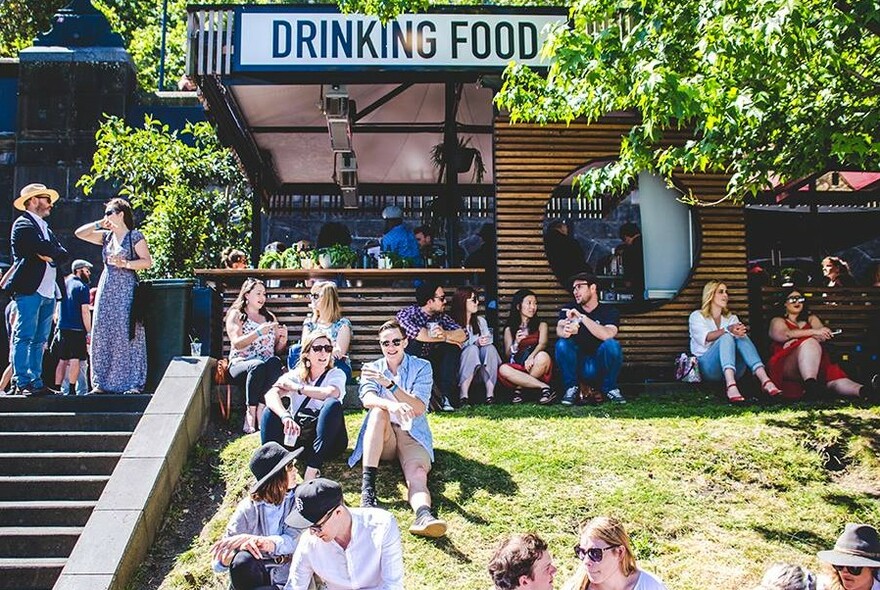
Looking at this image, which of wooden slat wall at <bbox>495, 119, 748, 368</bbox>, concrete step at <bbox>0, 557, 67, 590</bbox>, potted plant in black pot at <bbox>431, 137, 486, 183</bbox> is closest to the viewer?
concrete step at <bbox>0, 557, 67, 590</bbox>

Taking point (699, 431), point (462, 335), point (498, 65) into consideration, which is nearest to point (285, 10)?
point (498, 65)

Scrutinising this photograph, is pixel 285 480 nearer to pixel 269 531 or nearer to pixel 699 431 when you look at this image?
pixel 269 531

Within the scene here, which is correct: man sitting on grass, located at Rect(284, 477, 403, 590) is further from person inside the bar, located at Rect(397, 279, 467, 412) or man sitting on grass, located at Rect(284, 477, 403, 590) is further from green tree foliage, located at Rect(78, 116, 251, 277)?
green tree foliage, located at Rect(78, 116, 251, 277)

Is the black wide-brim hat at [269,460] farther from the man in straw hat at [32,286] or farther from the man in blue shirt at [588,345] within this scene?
the man in blue shirt at [588,345]

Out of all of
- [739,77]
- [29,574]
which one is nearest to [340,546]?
[29,574]

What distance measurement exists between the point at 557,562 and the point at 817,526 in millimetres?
2054

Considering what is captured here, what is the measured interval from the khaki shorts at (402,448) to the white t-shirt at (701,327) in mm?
4196

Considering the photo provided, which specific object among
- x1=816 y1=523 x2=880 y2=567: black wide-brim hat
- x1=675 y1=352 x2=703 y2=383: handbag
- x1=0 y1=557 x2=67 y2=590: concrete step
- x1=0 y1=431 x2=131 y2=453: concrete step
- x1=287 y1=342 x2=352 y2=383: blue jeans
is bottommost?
x1=0 y1=557 x2=67 y2=590: concrete step

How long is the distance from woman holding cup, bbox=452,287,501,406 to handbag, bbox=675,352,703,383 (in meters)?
2.15

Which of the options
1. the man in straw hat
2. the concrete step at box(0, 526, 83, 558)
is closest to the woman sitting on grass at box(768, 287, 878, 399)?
the concrete step at box(0, 526, 83, 558)

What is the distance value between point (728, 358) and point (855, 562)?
4.89m

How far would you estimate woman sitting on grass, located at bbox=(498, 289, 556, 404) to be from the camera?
952 centimetres

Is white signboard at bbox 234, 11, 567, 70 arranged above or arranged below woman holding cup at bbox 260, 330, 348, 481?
above

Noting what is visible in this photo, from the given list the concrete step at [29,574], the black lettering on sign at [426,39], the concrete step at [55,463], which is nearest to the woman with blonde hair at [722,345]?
the black lettering on sign at [426,39]
